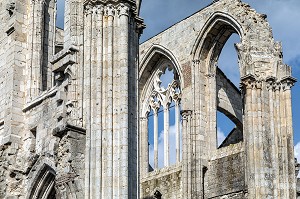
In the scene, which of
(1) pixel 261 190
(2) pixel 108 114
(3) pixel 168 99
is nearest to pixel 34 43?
(2) pixel 108 114

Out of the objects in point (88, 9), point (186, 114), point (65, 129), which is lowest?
point (65, 129)

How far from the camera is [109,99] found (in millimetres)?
12164

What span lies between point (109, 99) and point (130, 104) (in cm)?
36

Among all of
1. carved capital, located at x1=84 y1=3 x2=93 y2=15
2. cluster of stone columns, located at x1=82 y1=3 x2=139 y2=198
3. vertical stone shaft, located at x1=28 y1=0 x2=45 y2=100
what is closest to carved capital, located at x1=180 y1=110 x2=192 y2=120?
vertical stone shaft, located at x1=28 y1=0 x2=45 y2=100

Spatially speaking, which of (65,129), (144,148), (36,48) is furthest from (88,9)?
(144,148)

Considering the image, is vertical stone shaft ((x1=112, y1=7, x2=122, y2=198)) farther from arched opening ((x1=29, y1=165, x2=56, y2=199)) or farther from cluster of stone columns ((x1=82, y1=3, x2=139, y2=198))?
arched opening ((x1=29, y1=165, x2=56, y2=199))

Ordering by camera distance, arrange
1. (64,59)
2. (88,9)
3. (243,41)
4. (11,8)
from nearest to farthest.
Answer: (88,9)
(64,59)
(11,8)
(243,41)

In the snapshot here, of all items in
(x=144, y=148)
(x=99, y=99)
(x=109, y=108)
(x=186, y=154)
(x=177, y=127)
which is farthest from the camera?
(x=144, y=148)

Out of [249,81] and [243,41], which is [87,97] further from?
[243,41]

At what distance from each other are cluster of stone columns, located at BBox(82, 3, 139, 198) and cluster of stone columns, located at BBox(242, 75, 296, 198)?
712cm

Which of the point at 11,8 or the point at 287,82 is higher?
the point at 11,8

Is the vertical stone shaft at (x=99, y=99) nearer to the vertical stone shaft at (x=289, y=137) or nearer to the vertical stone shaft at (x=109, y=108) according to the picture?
the vertical stone shaft at (x=109, y=108)

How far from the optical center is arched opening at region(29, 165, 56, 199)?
13921mm

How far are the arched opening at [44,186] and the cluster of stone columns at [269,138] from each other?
251 inches
